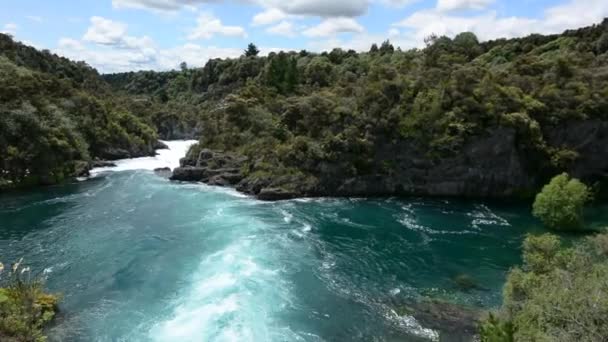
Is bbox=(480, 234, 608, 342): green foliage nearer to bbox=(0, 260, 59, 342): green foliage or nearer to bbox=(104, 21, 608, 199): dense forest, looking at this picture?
bbox=(0, 260, 59, 342): green foliage

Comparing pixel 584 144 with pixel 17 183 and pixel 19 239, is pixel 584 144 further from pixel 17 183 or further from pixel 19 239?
pixel 17 183

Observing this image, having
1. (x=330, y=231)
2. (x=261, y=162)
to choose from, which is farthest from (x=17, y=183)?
(x=330, y=231)

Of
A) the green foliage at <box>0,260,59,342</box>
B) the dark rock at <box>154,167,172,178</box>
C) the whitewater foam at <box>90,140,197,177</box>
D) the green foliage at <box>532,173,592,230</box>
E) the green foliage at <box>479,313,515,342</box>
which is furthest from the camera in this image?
the whitewater foam at <box>90,140,197,177</box>

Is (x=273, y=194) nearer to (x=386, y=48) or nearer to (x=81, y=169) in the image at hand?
(x=81, y=169)

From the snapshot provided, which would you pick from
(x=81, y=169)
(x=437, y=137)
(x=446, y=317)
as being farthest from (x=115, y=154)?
(x=446, y=317)

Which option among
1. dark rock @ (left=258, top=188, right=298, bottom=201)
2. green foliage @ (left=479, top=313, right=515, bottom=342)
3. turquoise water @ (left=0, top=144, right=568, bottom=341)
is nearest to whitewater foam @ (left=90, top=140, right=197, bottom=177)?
turquoise water @ (left=0, top=144, right=568, bottom=341)

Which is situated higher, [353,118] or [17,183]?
[353,118]

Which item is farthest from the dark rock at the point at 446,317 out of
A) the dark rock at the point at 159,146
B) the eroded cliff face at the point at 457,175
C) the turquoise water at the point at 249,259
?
the dark rock at the point at 159,146
